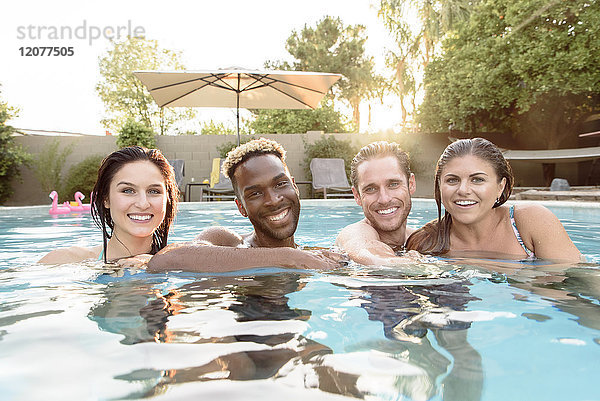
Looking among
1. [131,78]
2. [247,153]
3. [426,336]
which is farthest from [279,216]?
[131,78]

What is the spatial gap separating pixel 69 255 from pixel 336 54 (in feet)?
99.3

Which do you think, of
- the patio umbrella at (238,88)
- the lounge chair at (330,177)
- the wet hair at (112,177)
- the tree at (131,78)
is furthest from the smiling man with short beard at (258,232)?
the tree at (131,78)

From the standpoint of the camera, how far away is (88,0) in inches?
587

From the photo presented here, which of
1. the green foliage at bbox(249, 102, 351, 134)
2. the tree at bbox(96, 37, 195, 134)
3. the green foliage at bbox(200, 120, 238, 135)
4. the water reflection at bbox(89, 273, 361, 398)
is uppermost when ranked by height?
the tree at bbox(96, 37, 195, 134)

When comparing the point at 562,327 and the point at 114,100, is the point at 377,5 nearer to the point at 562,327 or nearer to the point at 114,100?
the point at 114,100

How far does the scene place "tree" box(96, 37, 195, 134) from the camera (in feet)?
111

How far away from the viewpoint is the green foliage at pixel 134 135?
14297mm

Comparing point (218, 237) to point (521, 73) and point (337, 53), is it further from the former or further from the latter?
point (337, 53)

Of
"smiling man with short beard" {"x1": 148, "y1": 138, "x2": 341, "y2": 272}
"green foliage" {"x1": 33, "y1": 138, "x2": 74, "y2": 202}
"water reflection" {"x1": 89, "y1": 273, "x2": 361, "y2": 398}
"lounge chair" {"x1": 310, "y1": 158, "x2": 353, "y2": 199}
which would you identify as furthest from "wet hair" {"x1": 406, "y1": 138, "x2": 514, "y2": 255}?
"green foliage" {"x1": 33, "y1": 138, "x2": 74, "y2": 202}

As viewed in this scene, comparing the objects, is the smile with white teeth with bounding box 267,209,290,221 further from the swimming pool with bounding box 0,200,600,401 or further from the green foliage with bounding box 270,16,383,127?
the green foliage with bounding box 270,16,383,127

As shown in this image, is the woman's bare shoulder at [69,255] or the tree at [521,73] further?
the tree at [521,73]

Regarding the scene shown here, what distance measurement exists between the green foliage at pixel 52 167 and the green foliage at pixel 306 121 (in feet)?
43.5

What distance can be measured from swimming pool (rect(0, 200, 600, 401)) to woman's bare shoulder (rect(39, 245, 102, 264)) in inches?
13.0

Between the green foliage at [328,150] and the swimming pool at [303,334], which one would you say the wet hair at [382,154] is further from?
the green foliage at [328,150]
